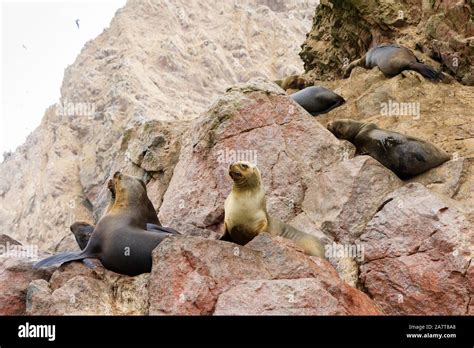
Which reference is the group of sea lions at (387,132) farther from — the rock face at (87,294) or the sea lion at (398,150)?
the rock face at (87,294)

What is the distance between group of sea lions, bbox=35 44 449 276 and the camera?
6.10 metres

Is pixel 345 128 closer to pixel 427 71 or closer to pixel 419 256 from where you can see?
pixel 427 71

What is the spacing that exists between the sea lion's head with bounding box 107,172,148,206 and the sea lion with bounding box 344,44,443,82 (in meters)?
5.09

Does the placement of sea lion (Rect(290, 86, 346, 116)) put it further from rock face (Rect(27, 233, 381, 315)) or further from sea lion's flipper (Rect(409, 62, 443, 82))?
rock face (Rect(27, 233, 381, 315))

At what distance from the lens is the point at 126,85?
22266 mm

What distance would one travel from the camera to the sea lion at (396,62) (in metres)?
9.91

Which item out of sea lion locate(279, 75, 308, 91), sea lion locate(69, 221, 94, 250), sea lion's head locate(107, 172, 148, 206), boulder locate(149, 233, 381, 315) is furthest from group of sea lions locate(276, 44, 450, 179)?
sea lion locate(69, 221, 94, 250)

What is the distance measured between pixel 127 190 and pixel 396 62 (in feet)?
17.7

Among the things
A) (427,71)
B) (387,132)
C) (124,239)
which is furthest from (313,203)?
(427,71)

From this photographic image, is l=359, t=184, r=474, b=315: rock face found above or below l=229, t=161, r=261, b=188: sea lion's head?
below

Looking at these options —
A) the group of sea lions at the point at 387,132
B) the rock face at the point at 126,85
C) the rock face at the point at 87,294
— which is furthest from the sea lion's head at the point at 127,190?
the rock face at the point at 126,85

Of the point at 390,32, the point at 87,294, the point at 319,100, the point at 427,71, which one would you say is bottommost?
the point at 87,294
